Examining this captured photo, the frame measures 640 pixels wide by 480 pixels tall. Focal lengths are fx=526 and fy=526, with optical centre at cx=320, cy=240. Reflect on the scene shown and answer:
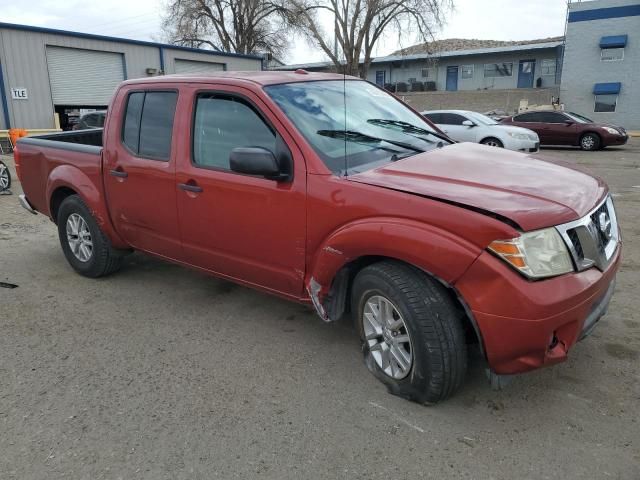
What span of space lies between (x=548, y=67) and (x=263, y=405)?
4711cm

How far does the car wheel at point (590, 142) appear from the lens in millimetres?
17625

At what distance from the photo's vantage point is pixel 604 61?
1110 inches

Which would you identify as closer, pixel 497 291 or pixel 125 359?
pixel 497 291

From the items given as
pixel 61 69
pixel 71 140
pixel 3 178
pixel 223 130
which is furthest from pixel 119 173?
pixel 61 69

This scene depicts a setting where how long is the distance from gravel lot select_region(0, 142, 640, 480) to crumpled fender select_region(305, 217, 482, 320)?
0.68 m

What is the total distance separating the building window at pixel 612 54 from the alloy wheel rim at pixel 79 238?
30510 mm

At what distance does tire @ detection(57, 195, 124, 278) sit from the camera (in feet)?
15.8

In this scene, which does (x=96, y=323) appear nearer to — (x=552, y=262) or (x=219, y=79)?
(x=219, y=79)

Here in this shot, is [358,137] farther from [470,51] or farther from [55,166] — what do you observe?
[470,51]

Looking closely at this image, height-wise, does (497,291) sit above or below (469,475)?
above

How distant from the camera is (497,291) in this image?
8.04 feet

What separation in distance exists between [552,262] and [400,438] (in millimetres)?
1151

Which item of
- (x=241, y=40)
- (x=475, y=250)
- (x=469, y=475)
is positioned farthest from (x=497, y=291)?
(x=241, y=40)

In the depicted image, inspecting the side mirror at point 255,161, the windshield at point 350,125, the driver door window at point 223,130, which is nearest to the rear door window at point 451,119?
the windshield at point 350,125
